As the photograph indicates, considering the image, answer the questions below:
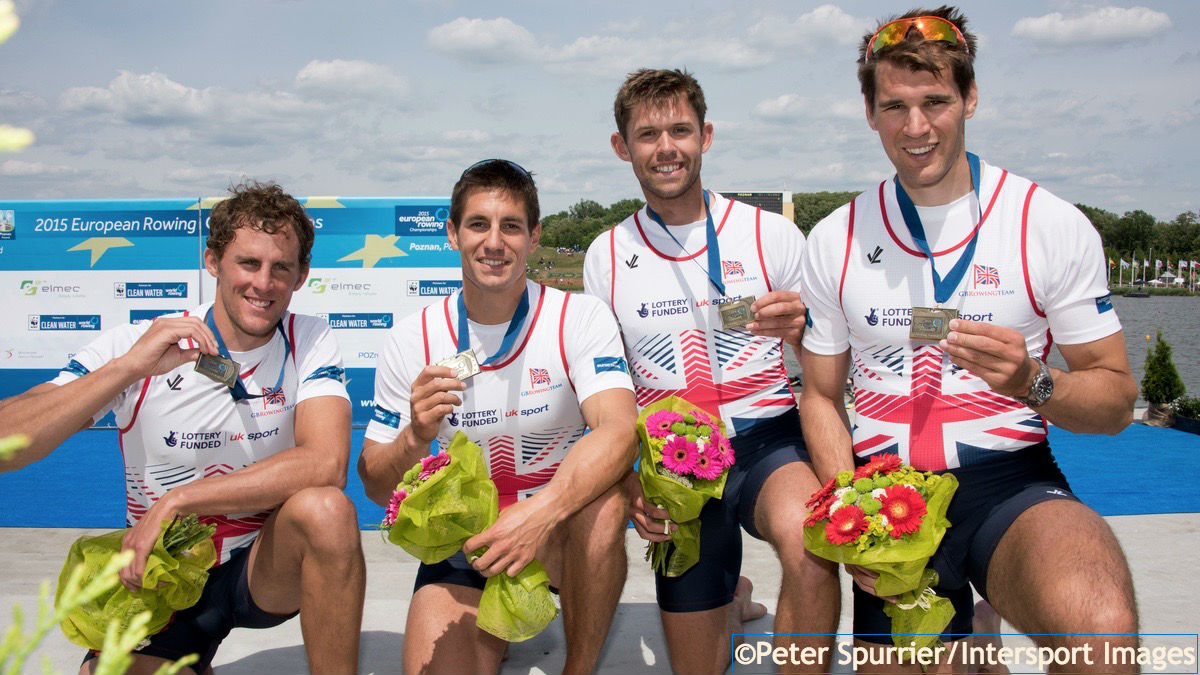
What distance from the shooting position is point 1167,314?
65.4 metres

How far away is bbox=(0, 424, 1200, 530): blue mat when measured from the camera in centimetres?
668

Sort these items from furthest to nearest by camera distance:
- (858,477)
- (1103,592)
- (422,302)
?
(422,302) < (858,477) < (1103,592)

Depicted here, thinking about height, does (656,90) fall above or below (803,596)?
above

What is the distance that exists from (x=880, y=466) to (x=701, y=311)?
1.12 m

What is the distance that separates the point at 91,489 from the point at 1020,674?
7.24 metres

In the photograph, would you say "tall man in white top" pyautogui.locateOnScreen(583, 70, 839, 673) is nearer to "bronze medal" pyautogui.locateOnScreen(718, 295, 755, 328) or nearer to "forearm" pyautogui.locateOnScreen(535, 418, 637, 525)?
"bronze medal" pyautogui.locateOnScreen(718, 295, 755, 328)

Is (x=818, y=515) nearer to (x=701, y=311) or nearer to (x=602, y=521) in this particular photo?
(x=602, y=521)

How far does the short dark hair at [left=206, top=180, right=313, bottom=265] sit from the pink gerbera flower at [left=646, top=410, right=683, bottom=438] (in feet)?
4.85

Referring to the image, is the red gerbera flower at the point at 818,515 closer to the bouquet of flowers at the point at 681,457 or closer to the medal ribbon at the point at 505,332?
the bouquet of flowers at the point at 681,457

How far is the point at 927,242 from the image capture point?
9.77 feet

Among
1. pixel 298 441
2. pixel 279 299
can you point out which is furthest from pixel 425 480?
pixel 279 299

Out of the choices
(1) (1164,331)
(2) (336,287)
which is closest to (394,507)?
(2) (336,287)

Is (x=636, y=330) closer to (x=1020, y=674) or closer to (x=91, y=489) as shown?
(x=1020, y=674)

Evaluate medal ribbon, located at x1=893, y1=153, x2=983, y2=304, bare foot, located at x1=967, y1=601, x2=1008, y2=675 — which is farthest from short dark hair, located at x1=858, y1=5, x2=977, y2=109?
bare foot, located at x1=967, y1=601, x2=1008, y2=675
